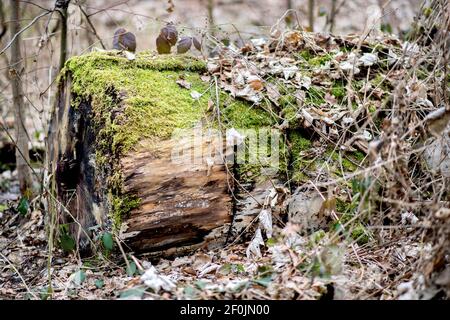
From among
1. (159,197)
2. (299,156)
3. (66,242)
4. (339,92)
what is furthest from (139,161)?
(339,92)

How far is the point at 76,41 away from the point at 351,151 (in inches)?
179

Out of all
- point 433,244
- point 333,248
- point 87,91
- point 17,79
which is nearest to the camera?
point 433,244

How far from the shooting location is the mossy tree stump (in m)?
3.01

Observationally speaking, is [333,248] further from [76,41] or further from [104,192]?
[76,41]

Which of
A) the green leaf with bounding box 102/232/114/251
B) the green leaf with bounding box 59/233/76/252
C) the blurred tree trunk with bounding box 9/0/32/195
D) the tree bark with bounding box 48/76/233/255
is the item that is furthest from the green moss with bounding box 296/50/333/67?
the blurred tree trunk with bounding box 9/0/32/195

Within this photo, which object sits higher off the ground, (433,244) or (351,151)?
(351,151)

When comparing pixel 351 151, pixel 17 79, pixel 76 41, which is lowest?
pixel 351 151

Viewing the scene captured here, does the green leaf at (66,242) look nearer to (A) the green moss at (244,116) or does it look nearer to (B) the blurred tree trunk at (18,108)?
(B) the blurred tree trunk at (18,108)

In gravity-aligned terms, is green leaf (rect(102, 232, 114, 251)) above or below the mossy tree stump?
below

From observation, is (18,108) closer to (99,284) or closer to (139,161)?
(139,161)

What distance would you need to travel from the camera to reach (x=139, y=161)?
118 inches

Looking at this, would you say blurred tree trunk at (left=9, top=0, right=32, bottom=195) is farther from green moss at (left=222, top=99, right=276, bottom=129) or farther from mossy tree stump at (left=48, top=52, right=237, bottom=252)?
green moss at (left=222, top=99, right=276, bottom=129)
